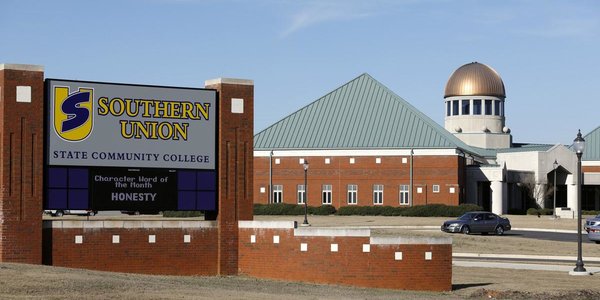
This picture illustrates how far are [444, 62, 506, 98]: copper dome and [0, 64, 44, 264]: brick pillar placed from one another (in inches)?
3516

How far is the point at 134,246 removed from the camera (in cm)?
3291

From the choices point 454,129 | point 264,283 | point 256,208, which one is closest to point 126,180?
point 264,283

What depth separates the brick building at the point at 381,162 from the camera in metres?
96.1

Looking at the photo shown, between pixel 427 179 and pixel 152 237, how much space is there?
64.6 metres

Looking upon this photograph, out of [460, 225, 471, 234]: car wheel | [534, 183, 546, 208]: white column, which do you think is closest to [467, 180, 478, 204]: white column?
[534, 183, 546, 208]: white column

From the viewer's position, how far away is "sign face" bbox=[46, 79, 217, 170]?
32.2 m

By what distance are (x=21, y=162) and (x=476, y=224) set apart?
36238 millimetres

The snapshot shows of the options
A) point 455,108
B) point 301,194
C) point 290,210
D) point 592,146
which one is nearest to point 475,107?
point 455,108

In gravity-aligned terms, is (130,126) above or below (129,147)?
above

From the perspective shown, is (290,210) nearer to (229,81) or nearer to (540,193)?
(540,193)

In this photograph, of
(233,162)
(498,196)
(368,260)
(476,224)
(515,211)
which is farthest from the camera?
(515,211)

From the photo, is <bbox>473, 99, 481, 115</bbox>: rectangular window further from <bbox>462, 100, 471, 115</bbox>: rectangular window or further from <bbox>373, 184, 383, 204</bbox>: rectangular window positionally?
<bbox>373, 184, 383, 204</bbox>: rectangular window

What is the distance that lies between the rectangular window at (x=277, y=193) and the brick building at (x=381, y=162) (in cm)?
9

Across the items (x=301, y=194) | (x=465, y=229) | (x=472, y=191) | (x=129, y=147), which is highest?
(x=129, y=147)
